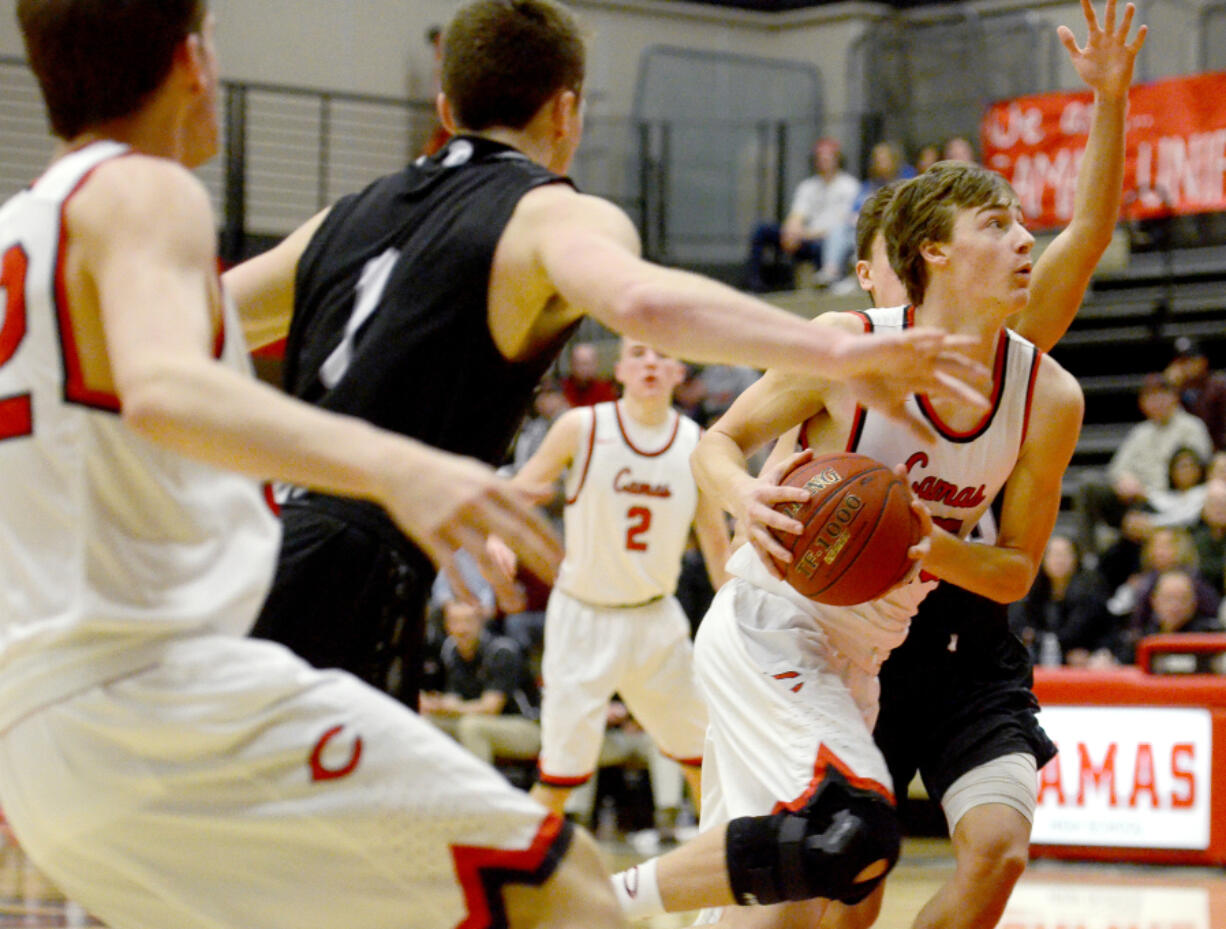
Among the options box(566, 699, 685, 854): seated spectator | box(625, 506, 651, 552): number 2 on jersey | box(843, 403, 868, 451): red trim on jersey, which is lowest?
box(566, 699, 685, 854): seated spectator

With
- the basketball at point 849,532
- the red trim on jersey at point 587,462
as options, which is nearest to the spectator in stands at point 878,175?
the red trim on jersey at point 587,462

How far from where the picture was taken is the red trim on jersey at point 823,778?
344cm

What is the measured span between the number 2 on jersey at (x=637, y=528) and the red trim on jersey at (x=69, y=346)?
5877 millimetres

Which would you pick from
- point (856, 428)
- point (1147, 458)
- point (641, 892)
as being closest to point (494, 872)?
point (641, 892)

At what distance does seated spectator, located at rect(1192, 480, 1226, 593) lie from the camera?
9.58 metres

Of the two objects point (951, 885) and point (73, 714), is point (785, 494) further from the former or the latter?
point (73, 714)

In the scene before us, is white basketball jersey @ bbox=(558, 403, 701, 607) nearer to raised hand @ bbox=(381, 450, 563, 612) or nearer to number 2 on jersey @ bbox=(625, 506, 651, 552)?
number 2 on jersey @ bbox=(625, 506, 651, 552)

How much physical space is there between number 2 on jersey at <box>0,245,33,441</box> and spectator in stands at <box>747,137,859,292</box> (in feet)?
42.2

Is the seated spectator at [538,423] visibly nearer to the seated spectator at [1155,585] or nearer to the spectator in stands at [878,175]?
the spectator in stands at [878,175]

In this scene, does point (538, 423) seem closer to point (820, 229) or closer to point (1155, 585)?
point (820, 229)

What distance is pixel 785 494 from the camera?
3.38m

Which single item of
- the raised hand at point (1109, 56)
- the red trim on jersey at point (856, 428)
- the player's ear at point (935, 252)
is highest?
the raised hand at point (1109, 56)

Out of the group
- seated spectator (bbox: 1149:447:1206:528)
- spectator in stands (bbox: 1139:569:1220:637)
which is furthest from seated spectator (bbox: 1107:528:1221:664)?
seated spectator (bbox: 1149:447:1206:528)

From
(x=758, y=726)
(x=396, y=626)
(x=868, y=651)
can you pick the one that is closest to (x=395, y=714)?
(x=396, y=626)
